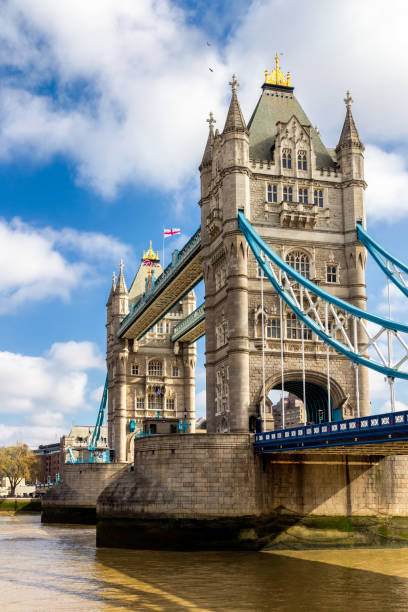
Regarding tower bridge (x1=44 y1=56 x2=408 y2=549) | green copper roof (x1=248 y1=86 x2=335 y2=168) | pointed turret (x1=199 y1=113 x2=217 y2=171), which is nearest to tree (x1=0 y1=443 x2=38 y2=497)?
tower bridge (x1=44 y1=56 x2=408 y2=549)

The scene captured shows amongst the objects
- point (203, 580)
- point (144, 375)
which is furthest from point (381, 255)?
point (144, 375)

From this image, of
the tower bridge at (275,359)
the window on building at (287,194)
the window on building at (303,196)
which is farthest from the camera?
the window on building at (303,196)

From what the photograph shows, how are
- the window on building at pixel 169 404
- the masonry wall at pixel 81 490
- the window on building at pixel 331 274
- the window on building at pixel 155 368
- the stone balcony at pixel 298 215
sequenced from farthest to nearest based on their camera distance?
the window on building at pixel 155 368, the window on building at pixel 169 404, the masonry wall at pixel 81 490, the window on building at pixel 331 274, the stone balcony at pixel 298 215

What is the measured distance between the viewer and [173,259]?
176 feet

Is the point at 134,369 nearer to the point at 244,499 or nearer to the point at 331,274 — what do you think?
the point at 331,274

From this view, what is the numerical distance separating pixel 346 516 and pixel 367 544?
148 centimetres

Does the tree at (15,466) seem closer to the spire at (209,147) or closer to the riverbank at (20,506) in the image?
the riverbank at (20,506)

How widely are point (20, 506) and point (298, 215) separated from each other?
180ft

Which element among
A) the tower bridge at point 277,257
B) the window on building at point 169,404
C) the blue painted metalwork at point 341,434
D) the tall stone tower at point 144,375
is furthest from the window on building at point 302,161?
the window on building at point 169,404

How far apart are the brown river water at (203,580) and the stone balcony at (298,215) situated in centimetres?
1704

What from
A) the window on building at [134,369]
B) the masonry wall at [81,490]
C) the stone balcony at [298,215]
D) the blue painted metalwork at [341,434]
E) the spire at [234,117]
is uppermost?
the spire at [234,117]

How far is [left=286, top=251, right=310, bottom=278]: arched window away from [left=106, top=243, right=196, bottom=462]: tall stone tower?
30.1 m

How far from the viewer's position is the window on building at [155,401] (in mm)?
71125

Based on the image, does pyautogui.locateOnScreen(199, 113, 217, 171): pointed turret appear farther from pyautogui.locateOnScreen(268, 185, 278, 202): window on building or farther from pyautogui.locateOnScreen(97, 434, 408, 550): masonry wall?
pyautogui.locateOnScreen(97, 434, 408, 550): masonry wall
